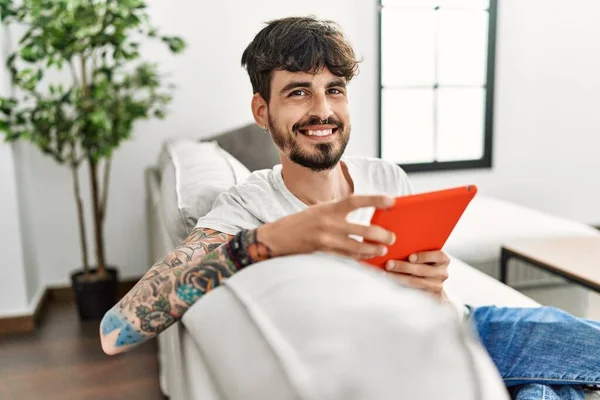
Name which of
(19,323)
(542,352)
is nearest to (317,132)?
(542,352)

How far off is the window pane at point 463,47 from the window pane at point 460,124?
9cm

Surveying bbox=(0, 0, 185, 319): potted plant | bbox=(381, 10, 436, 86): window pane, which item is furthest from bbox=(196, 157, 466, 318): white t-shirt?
bbox=(381, 10, 436, 86): window pane

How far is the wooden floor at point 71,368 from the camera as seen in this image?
2.15m

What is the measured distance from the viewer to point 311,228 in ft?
2.57

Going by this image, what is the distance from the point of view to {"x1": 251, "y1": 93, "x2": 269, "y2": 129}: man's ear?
1.37 metres

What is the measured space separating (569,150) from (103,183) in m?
2.94

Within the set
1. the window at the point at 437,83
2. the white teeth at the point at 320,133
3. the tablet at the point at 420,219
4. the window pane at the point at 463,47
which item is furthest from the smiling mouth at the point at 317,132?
the window pane at the point at 463,47

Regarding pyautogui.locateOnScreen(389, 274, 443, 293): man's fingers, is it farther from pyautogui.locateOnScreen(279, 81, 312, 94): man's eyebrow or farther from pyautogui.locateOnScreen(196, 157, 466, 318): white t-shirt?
pyautogui.locateOnScreen(279, 81, 312, 94): man's eyebrow

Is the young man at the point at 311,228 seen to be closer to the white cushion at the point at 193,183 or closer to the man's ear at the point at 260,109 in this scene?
the man's ear at the point at 260,109

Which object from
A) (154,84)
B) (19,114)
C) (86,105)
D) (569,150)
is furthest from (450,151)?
(19,114)

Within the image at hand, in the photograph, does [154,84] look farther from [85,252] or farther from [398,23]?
[398,23]

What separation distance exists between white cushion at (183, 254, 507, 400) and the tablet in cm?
22

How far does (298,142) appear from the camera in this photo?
129cm

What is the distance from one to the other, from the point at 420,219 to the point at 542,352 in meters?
0.35
